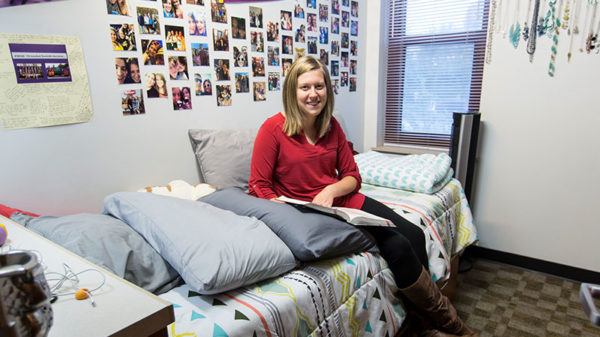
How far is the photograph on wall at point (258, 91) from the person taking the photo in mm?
2070

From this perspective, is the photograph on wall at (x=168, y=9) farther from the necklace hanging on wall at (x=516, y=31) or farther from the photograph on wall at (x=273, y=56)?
the necklace hanging on wall at (x=516, y=31)

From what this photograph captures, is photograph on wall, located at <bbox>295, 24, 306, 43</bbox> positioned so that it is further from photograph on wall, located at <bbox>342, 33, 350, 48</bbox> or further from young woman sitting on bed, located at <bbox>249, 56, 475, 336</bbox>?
young woman sitting on bed, located at <bbox>249, 56, 475, 336</bbox>

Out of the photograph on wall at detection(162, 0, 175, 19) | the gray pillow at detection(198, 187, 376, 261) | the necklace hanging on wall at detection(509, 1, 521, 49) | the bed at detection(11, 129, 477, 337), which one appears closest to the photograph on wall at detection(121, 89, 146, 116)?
the photograph on wall at detection(162, 0, 175, 19)

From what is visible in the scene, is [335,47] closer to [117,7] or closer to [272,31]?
[272,31]

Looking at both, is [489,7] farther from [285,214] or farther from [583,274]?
[285,214]

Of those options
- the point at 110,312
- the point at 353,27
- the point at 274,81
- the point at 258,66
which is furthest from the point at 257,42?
the point at 110,312

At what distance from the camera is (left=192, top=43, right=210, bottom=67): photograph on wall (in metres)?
1.74

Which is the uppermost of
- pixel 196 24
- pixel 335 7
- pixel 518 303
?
pixel 335 7

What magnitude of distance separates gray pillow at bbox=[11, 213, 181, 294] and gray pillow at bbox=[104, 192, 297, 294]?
44mm

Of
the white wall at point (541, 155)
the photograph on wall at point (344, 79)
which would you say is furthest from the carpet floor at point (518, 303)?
the photograph on wall at point (344, 79)

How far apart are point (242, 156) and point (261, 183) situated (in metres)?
0.31

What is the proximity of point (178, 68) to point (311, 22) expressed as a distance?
1.07m

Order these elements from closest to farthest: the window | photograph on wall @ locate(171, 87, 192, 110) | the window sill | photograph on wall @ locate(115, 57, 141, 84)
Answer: photograph on wall @ locate(115, 57, 141, 84) → photograph on wall @ locate(171, 87, 192, 110) → the window → the window sill

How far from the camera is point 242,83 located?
1991mm
